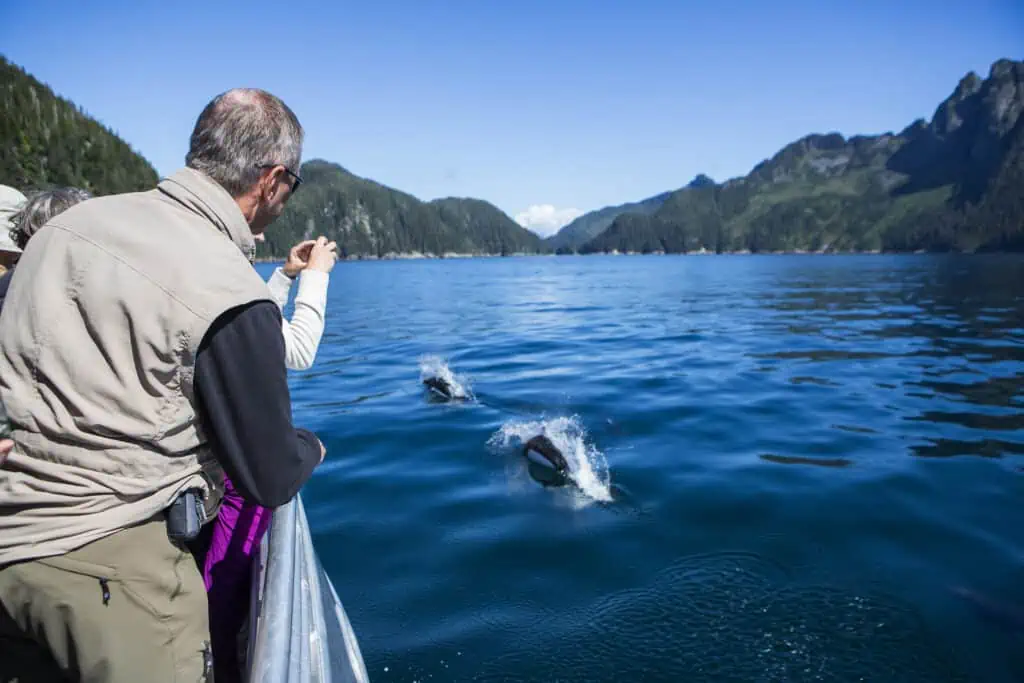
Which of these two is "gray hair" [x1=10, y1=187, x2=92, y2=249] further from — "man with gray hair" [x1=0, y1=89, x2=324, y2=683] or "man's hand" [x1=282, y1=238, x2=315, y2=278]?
"man with gray hair" [x1=0, y1=89, x2=324, y2=683]

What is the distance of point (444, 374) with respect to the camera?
16.6m

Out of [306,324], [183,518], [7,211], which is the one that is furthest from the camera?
[7,211]

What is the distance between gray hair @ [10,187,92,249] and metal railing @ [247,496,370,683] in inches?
99.9

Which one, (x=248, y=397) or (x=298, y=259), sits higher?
(x=298, y=259)

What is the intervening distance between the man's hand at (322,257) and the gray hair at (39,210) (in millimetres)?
1508

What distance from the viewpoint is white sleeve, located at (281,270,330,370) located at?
363 centimetres

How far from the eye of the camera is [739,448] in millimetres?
10211

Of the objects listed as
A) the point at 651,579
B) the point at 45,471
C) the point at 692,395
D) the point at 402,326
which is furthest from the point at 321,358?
the point at 45,471

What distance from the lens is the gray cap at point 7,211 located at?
4578 millimetres

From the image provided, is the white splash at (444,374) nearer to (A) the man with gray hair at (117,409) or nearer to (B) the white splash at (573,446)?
(B) the white splash at (573,446)

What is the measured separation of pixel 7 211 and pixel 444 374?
12.2 m

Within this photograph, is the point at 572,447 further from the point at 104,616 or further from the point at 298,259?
the point at 104,616

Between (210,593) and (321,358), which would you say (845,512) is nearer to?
(210,593)

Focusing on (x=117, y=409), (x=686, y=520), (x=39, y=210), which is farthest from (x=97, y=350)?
(x=686, y=520)
